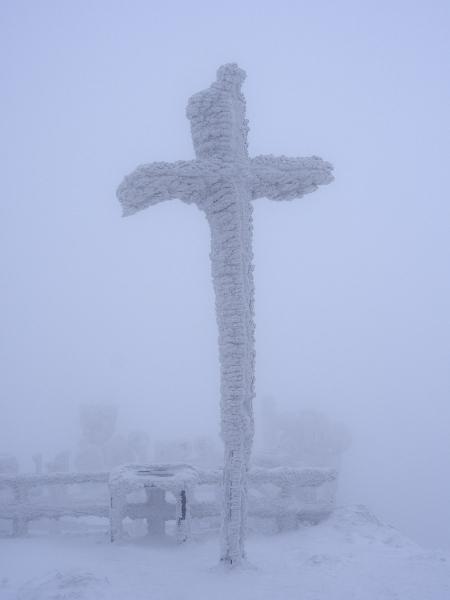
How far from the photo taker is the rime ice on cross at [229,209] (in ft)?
29.2

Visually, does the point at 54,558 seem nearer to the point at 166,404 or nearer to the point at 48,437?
the point at 48,437

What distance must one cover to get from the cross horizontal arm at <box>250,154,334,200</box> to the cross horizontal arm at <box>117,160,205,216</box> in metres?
1.23

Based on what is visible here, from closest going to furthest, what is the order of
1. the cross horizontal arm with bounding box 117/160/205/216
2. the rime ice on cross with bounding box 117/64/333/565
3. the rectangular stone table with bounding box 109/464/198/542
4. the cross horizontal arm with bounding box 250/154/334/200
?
the cross horizontal arm with bounding box 117/160/205/216 → the rime ice on cross with bounding box 117/64/333/565 → the cross horizontal arm with bounding box 250/154/334/200 → the rectangular stone table with bounding box 109/464/198/542

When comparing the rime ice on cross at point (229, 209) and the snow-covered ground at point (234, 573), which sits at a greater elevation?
the rime ice on cross at point (229, 209)

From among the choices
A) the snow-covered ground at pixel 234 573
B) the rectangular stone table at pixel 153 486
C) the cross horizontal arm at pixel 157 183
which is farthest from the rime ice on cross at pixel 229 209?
the rectangular stone table at pixel 153 486

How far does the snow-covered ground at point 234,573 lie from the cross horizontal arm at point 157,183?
273 inches

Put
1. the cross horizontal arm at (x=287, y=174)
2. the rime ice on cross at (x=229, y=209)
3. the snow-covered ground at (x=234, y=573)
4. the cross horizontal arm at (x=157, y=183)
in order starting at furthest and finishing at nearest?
the cross horizontal arm at (x=287, y=174) → the rime ice on cross at (x=229, y=209) → the cross horizontal arm at (x=157, y=183) → the snow-covered ground at (x=234, y=573)

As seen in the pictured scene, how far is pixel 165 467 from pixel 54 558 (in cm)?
374

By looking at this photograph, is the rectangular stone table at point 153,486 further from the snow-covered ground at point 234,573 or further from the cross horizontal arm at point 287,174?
the cross horizontal arm at point 287,174

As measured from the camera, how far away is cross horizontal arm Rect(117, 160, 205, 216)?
28.7 ft

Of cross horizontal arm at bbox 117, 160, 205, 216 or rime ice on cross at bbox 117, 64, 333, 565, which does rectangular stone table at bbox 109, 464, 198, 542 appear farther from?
cross horizontal arm at bbox 117, 160, 205, 216

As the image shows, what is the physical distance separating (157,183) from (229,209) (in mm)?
1474

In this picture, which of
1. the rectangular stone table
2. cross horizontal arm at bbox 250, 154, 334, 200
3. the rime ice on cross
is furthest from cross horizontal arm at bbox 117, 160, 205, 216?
the rectangular stone table

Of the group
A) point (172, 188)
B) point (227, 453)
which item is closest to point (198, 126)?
point (172, 188)
